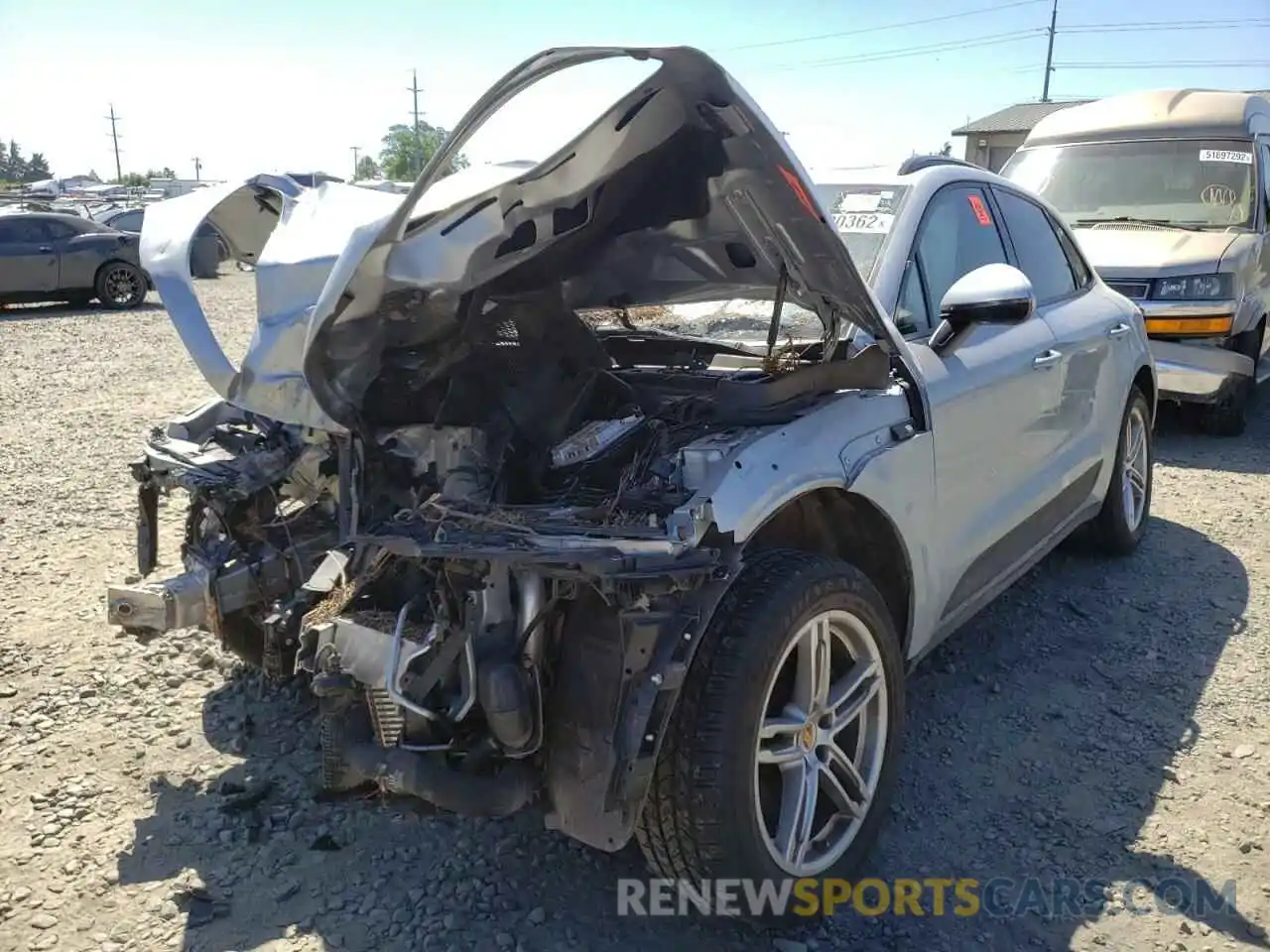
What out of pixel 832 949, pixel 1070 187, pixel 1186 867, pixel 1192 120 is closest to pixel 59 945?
pixel 832 949

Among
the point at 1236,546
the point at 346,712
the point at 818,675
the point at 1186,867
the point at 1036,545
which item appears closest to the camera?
the point at 346,712

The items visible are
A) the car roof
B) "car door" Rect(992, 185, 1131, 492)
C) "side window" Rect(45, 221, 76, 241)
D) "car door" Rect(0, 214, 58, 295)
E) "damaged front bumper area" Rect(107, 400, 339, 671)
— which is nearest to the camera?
"damaged front bumper area" Rect(107, 400, 339, 671)

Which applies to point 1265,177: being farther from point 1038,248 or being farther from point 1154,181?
point 1038,248

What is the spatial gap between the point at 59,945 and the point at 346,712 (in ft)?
3.01

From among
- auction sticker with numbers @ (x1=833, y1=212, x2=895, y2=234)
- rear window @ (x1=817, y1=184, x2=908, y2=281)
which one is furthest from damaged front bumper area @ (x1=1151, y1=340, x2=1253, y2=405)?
auction sticker with numbers @ (x1=833, y1=212, x2=895, y2=234)

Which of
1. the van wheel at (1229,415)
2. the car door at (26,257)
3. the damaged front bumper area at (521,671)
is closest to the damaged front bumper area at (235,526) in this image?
the damaged front bumper area at (521,671)

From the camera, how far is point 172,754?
3332 mm

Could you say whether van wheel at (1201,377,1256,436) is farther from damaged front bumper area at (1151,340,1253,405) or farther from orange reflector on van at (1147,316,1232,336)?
orange reflector on van at (1147,316,1232,336)

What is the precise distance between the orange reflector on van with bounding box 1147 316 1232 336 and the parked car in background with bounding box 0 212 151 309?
1356cm

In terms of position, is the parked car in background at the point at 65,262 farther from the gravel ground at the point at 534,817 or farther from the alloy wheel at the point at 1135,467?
the alloy wheel at the point at 1135,467

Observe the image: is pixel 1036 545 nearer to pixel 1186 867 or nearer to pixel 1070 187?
pixel 1186 867

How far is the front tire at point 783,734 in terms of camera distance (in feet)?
7.53

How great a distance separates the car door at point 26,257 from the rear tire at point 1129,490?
1579 cm

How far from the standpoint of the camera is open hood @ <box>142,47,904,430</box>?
2.31 m
